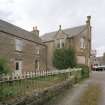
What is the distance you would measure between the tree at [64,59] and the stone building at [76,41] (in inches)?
143

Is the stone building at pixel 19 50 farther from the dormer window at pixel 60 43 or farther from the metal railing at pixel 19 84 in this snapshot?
the metal railing at pixel 19 84

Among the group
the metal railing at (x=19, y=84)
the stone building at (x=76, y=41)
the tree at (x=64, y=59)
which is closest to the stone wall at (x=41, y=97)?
the metal railing at (x=19, y=84)

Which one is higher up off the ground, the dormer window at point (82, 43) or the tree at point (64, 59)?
the dormer window at point (82, 43)

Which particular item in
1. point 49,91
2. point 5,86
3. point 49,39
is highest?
point 49,39

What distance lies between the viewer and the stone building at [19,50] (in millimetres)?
22797

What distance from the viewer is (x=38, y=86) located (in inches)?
398

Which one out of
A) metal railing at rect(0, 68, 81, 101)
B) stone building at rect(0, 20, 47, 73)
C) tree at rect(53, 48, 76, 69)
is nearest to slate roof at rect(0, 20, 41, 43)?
stone building at rect(0, 20, 47, 73)

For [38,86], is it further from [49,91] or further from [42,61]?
[42,61]

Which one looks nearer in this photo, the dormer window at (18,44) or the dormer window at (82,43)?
the dormer window at (18,44)

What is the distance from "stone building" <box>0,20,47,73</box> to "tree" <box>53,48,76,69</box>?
10.3 feet

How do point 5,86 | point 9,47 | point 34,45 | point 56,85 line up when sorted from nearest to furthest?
point 5,86 < point 56,85 < point 9,47 < point 34,45

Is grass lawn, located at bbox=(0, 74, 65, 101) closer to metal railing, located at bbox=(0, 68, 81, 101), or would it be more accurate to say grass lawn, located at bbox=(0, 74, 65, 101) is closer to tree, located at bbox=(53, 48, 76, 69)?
metal railing, located at bbox=(0, 68, 81, 101)

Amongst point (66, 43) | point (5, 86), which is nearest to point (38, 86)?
point (5, 86)

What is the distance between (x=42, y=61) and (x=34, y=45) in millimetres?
4382
